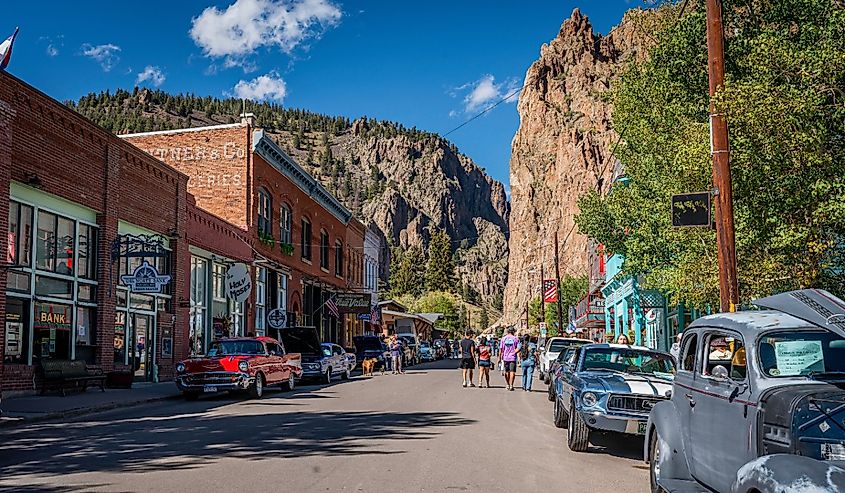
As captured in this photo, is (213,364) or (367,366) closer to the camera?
(213,364)

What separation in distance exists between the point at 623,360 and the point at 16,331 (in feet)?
49.3

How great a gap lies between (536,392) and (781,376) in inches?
772

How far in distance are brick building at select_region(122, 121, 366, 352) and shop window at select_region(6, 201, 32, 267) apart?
36.2 ft

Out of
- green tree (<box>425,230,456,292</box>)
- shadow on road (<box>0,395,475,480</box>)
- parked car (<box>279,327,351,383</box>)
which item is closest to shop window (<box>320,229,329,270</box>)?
parked car (<box>279,327,351,383</box>)

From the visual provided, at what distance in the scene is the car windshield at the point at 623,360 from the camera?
13.2 m

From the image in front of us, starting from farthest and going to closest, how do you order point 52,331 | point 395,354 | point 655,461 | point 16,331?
1. point 395,354
2. point 52,331
3. point 16,331
4. point 655,461

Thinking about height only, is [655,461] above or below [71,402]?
above

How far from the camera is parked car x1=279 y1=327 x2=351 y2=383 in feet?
96.4

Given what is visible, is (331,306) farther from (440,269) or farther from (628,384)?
(440,269)

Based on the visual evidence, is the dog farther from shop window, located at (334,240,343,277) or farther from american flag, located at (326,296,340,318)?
shop window, located at (334,240,343,277)

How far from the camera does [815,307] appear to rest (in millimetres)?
5645

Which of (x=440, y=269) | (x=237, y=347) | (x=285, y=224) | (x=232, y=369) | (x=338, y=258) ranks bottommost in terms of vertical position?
(x=232, y=369)

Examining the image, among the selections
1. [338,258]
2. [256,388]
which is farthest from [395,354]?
[338,258]

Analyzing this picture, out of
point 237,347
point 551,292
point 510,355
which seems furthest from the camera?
point 551,292
